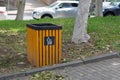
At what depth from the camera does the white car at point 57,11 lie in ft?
82.7

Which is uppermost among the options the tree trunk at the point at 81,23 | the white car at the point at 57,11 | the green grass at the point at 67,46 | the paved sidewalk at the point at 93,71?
the white car at the point at 57,11

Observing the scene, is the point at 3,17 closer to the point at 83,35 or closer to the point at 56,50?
the point at 83,35

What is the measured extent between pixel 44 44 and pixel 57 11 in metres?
18.6

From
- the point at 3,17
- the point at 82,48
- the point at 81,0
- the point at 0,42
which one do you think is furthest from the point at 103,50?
the point at 3,17

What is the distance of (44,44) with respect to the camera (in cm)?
709

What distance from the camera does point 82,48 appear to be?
28.4ft

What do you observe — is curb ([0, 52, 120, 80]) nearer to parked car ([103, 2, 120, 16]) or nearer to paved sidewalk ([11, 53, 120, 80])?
paved sidewalk ([11, 53, 120, 80])

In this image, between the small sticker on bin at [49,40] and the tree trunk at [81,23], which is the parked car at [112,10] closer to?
the tree trunk at [81,23]

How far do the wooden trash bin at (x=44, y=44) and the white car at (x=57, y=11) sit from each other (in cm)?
1766

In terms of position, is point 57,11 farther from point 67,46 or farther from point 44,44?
point 44,44

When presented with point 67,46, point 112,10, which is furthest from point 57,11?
point 67,46

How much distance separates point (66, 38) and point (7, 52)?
6.79 ft

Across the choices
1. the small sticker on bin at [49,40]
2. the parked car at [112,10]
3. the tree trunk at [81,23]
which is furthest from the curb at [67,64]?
the parked car at [112,10]

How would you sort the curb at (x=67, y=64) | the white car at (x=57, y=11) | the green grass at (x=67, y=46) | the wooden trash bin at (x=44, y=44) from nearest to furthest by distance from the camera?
the curb at (x=67, y=64)
the wooden trash bin at (x=44, y=44)
the green grass at (x=67, y=46)
the white car at (x=57, y=11)
